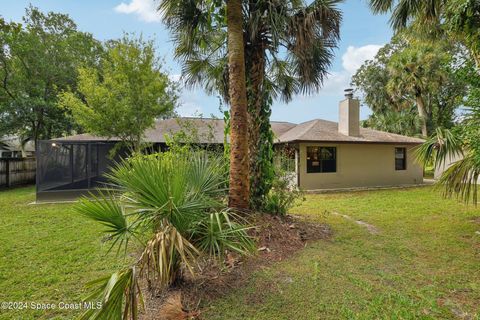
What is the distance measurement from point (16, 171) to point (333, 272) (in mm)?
18790

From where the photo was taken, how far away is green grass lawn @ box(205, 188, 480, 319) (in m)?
3.07

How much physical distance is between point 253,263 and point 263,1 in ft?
17.1

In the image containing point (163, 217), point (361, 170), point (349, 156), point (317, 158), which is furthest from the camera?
point (361, 170)

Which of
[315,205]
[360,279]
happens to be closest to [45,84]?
[315,205]

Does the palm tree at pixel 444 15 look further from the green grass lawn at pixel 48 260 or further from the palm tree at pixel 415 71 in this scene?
the palm tree at pixel 415 71

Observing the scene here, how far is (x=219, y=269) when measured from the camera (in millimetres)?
3971

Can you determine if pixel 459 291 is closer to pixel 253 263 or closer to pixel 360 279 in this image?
pixel 360 279

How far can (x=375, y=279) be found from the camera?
3838mm

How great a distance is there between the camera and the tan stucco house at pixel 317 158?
11250 mm

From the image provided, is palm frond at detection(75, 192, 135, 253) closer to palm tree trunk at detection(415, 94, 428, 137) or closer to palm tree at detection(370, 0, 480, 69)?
palm tree at detection(370, 0, 480, 69)

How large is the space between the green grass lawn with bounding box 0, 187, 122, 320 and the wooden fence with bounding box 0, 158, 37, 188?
856cm

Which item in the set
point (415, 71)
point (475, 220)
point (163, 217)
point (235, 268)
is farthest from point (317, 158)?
point (163, 217)

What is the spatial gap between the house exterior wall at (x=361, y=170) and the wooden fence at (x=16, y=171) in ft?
52.9

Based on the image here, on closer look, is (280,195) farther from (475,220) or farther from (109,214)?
(475,220)
